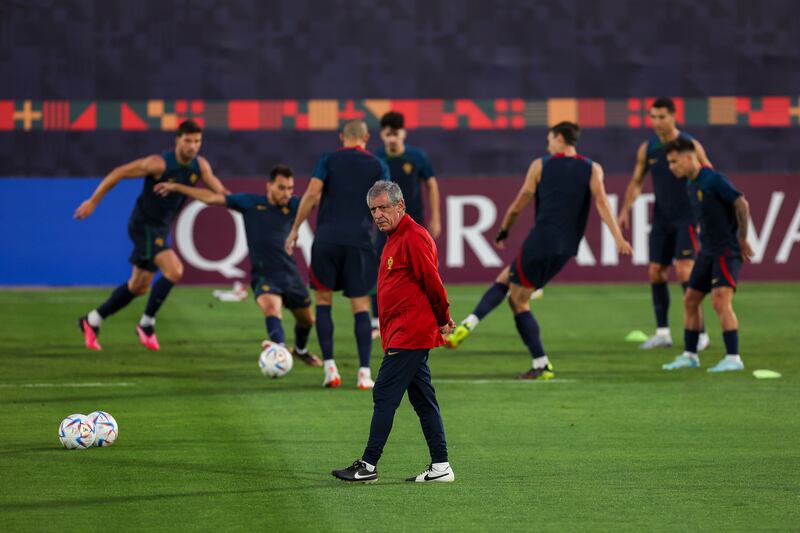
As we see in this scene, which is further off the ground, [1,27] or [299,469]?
[1,27]

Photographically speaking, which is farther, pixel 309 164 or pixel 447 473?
pixel 309 164

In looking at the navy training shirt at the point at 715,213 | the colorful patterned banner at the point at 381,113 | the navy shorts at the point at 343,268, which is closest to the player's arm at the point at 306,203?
the navy shorts at the point at 343,268

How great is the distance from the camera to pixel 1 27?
20562 mm

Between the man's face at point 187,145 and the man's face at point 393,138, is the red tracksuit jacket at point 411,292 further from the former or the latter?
the man's face at point 393,138

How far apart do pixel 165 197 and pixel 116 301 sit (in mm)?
1062

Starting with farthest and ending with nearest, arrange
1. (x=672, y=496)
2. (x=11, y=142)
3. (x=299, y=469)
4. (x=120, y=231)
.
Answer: (x=11, y=142) → (x=120, y=231) → (x=299, y=469) → (x=672, y=496)

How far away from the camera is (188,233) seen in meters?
19.7

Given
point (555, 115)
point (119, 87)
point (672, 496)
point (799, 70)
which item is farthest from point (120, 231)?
point (672, 496)

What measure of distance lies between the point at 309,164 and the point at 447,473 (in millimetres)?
13779

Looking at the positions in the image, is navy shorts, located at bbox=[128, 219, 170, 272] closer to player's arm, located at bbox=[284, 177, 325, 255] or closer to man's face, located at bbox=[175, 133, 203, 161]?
man's face, located at bbox=[175, 133, 203, 161]

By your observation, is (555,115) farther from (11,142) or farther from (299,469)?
(299,469)

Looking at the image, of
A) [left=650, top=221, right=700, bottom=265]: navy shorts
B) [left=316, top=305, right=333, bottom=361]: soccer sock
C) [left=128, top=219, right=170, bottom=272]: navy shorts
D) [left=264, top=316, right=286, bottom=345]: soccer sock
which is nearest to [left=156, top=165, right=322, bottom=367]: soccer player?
[left=264, top=316, right=286, bottom=345]: soccer sock

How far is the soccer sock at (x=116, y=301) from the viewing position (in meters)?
13.6

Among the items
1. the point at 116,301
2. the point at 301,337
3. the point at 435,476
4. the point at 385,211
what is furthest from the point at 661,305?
the point at 385,211
